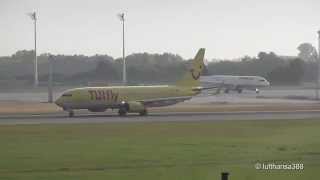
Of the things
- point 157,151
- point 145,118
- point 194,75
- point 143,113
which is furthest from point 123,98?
point 157,151

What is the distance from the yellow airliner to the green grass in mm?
20169

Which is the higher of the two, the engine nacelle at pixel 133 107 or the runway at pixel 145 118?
the engine nacelle at pixel 133 107

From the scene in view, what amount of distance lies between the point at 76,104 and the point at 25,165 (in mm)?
41482

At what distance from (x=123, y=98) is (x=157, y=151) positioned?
1522 inches

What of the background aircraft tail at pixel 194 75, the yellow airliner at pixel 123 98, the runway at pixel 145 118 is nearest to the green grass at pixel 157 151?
the runway at pixel 145 118

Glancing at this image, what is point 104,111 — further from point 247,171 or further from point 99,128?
point 247,171

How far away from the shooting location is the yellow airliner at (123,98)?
66.7 m

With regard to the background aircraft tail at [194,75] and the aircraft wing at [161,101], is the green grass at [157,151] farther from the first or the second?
the background aircraft tail at [194,75]

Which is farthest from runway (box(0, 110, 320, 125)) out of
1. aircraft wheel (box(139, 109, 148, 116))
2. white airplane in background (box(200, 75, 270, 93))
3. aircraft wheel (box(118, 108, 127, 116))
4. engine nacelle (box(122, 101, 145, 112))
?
white airplane in background (box(200, 75, 270, 93))

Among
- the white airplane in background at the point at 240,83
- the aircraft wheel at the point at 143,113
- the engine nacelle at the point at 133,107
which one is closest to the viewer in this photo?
the aircraft wheel at the point at 143,113

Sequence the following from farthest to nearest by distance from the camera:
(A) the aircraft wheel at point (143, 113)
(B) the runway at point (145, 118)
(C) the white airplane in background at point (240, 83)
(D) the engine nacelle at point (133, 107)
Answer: (C) the white airplane in background at point (240, 83) → (D) the engine nacelle at point (133, 107) → (A) the aircraft wheel at point (143, 113) → (B) the runway at point (145, 118)

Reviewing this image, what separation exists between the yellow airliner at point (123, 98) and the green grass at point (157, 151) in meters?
20.2

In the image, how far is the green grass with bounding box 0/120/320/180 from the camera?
23.0 m

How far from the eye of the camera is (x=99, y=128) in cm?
4453
